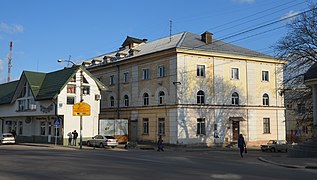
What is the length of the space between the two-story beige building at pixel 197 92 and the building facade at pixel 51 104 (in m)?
5.06

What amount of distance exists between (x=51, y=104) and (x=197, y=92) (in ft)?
52.6

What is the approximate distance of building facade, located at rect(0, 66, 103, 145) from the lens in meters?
41.9

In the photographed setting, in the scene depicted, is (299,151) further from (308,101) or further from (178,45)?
(178,45)

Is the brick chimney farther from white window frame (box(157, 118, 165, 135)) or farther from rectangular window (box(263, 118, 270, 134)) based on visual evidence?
rectangular window (box(263, 118, 270, 134))

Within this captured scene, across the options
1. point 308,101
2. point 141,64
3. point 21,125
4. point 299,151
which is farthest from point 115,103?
point 299,151

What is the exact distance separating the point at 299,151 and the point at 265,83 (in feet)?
72.8

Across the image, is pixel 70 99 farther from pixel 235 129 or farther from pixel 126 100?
pixel 235 129

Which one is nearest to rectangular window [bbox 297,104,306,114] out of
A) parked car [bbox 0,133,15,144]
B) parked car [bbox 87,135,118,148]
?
parked car [bbox 87,135,118,148]

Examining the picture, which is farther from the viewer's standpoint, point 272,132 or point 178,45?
point 272,132

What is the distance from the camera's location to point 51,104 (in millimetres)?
42500

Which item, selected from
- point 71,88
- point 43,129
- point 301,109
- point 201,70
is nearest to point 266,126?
point 301,109

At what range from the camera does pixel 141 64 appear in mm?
45469

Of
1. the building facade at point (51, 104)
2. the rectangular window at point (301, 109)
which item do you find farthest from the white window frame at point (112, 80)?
the rectangular window at point (301, 109)

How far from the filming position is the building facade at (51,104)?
41938mm
